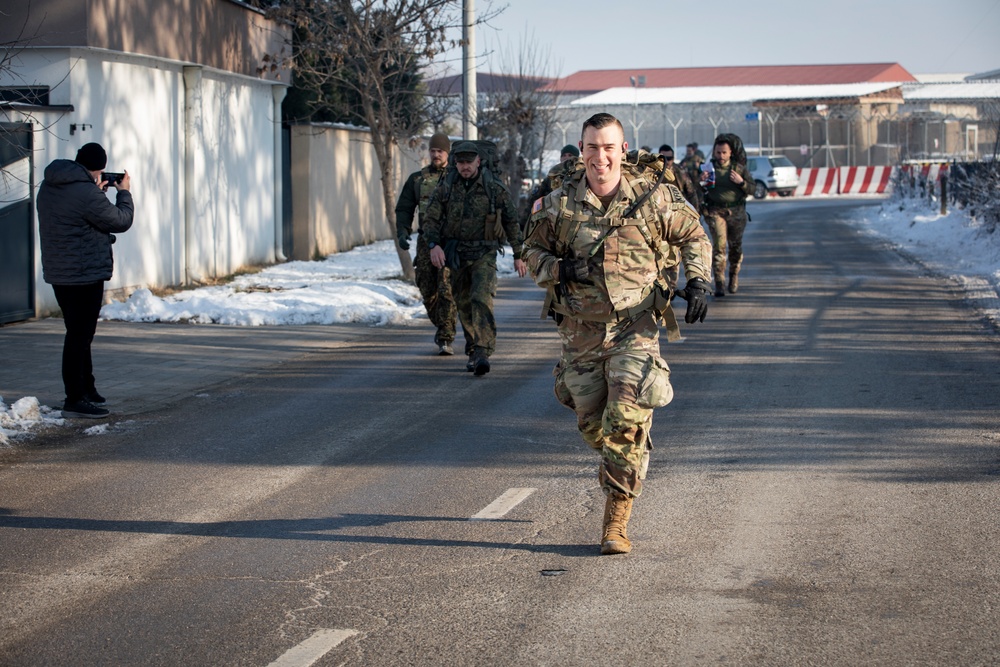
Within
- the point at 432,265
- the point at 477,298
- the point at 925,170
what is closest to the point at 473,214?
the point at 477,298

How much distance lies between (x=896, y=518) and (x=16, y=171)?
10690mm

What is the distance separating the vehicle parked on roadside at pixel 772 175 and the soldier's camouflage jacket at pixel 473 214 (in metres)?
40.7

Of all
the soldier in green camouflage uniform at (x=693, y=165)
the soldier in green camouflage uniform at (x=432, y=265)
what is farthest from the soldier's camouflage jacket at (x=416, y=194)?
the soldier in green camouflage uniform at (x=693, y=165)

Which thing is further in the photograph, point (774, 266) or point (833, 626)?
point (774, 266)

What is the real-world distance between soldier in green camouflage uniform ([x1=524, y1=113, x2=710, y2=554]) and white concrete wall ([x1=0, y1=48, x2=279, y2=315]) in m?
8.19

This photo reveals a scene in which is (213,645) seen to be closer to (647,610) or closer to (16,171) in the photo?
(647,610)

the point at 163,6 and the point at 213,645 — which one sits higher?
the point at 163,6

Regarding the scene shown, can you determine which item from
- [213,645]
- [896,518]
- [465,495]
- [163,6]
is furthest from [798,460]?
[163,6]

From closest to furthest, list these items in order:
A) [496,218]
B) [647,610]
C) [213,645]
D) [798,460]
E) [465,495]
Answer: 1. [213,645]
2. [647,610]
3. [465,495]
4. [798,460]
5. [496,218]

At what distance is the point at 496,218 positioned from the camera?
10586 mm

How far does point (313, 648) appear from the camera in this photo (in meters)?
4.45

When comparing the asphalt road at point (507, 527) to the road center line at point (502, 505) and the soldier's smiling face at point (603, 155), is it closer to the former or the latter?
the road center line at point (502, 505)

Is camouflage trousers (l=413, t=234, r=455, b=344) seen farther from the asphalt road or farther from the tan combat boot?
the tan combat boot

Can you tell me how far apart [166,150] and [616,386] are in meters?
13.3
